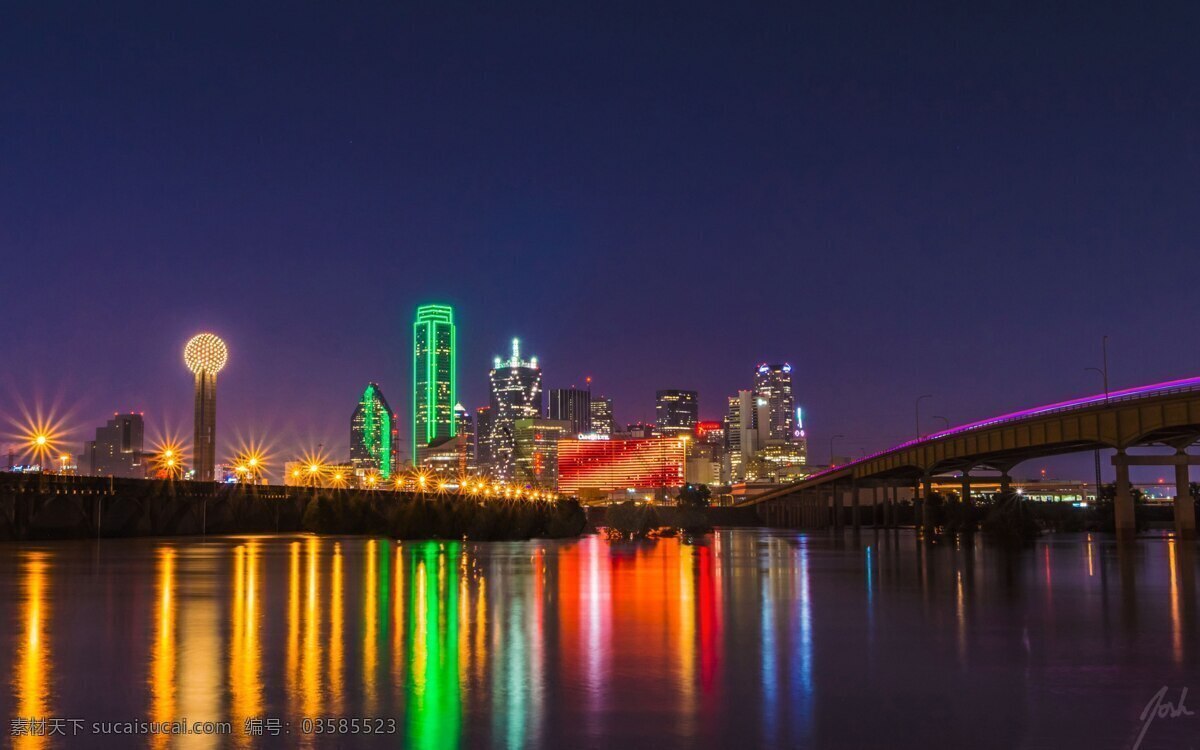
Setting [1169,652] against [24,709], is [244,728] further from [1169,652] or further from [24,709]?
[1169,652]

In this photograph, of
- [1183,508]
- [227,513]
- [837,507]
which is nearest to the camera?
[1183,508]

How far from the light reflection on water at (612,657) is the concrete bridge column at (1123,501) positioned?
52945mm

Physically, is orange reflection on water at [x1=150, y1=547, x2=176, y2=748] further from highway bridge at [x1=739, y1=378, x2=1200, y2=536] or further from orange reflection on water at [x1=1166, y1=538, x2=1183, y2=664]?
highway bridge at [x1=739, y1=378, x2=1200, y2=536]

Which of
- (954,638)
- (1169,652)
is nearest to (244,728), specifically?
(954,638)

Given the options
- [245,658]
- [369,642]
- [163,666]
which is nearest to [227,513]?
[369,642]

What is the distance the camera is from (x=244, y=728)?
48.1 ft

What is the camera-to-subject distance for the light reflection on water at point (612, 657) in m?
15.2

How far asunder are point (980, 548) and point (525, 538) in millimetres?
41593

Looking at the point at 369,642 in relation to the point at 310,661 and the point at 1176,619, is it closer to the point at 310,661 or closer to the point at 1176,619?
the point at 310,661

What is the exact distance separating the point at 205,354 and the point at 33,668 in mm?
184101

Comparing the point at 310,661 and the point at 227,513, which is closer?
the point at 310,661

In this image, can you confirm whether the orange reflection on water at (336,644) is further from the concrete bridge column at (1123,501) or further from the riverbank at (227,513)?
the concrete bridge column at (1123,501)

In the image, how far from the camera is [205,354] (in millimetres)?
194250
